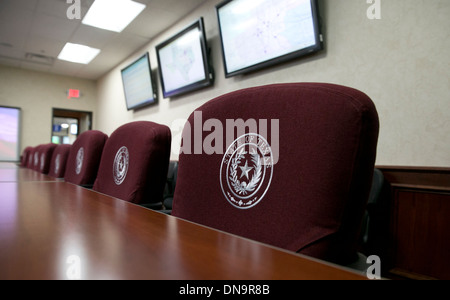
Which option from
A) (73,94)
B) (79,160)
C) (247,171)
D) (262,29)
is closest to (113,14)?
(262,29)

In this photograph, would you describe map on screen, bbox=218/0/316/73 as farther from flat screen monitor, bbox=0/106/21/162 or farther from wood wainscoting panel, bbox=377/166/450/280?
flat screen monitor, bbox=0/106/21/162

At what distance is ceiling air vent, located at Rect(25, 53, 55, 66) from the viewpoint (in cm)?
571

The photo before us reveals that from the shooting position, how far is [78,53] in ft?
18.4

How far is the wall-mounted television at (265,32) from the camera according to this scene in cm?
230

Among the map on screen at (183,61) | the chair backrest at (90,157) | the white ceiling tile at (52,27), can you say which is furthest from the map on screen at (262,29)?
Answer: the white ceiling tile at (52,27)

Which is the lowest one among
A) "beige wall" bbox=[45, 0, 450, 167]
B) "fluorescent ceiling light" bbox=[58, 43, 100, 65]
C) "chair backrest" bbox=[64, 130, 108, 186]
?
"chair backrest" bbox=[64, 130, 108, 186]

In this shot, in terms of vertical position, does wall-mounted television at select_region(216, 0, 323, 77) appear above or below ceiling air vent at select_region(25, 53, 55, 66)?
below

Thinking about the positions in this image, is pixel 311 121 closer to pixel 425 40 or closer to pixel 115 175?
pixel 115 175

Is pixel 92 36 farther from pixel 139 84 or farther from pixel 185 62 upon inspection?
pixel 185 62

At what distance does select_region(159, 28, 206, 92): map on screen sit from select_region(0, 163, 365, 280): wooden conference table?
317cm

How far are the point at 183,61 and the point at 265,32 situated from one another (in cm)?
147

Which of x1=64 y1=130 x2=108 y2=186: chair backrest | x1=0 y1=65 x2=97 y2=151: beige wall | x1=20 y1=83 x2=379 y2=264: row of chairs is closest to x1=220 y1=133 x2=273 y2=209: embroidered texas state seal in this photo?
x1=20 y1=83 x2=379 y2=264: row of chairs

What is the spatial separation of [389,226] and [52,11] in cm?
479

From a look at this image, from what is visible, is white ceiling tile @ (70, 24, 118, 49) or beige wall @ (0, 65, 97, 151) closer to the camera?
white ceiling tile @ (70, 24, 118, 49)
